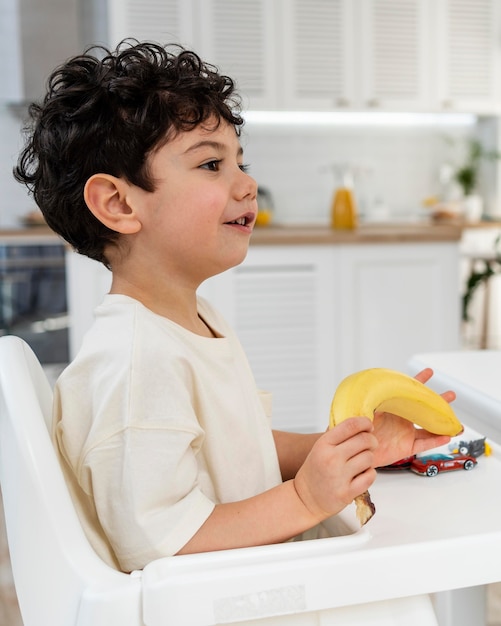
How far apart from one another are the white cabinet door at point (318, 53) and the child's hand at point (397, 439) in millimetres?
3264

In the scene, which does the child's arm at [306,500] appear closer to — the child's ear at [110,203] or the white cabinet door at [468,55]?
the child's ear at [110,203]

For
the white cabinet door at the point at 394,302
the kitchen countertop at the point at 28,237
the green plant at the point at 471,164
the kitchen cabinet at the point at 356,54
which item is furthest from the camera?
the green plant at the point at 471,164

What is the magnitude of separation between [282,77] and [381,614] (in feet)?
11.6

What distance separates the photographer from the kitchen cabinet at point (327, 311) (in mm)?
3020

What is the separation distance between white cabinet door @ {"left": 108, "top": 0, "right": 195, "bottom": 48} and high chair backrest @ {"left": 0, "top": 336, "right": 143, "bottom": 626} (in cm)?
320

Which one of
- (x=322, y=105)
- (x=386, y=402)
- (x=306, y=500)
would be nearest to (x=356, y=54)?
(x=322, y=105)

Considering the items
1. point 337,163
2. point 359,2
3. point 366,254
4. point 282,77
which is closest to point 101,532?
point 366,254

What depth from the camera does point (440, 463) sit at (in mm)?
874

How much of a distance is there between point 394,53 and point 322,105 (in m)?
0.47

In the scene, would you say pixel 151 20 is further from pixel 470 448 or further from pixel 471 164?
pixel 470 448

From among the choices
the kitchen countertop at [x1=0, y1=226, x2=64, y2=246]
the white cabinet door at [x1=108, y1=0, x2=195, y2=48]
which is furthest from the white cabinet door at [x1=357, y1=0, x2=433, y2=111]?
the kitchen countertop at [x1=0, y1=226, x2=64, y2=246]

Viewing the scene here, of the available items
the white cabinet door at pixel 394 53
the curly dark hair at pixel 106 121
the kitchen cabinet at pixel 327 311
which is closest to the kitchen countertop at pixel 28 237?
the kitchen cabinet at pixel 327 311

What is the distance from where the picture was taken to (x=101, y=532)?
769mm

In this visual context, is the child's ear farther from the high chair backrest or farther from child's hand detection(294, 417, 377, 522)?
child's hand detection(294, 417, 377, 522)
